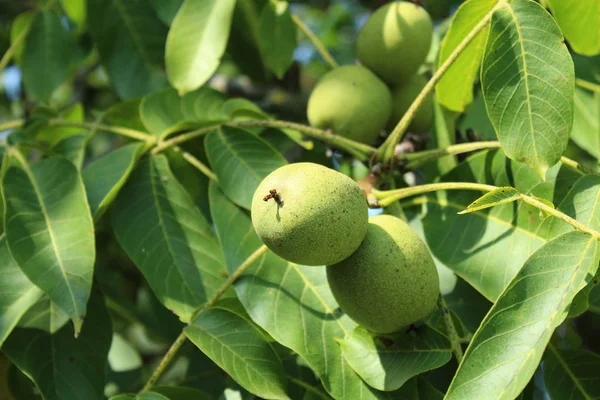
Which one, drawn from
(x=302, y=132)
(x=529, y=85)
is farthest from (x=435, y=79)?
(x=302, y=132)

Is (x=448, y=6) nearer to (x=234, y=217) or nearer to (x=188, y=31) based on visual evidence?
(x=188, y=31)

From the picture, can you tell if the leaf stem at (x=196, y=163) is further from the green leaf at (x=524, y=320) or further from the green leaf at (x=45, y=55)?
the green leaf at (x=524, y=320)

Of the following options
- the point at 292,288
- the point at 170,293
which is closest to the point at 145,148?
the point at 170,293

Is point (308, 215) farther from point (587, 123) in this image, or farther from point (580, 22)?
point (587, 123)

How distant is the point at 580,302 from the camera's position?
3.82ft

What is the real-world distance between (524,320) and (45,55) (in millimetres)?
1777

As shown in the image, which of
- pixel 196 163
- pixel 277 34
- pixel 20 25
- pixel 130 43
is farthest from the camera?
pixel 20 25

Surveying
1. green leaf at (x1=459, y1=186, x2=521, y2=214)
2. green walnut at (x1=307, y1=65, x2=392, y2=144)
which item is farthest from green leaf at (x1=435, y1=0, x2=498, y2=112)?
green leaf at (x1=459, y1=186, x2=521, y2=214)

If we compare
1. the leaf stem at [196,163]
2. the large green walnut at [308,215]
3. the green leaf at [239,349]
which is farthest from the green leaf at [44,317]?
the large green walnut at [308,215]

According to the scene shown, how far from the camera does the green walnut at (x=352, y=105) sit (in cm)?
163

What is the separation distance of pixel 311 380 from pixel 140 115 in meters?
0.82

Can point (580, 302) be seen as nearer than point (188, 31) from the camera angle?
Yes

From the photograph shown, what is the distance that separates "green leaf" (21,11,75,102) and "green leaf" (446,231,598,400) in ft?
5.45

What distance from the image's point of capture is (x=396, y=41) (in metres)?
1.71
